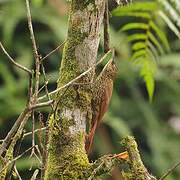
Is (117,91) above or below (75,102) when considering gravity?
above

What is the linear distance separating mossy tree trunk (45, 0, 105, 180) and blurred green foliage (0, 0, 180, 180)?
102 inches

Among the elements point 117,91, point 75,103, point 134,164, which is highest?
point 117,91

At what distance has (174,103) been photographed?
500 cm

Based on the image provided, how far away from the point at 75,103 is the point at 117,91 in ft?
11.2

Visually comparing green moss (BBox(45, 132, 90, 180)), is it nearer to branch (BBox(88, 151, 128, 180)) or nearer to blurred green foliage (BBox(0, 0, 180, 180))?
branch (BBox(88, 151, 128, 180))

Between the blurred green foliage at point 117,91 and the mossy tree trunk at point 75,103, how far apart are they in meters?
2.60

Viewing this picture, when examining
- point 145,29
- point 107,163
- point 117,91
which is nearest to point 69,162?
point 107,163

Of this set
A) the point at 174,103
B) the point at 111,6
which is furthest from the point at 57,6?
the point at 111,6

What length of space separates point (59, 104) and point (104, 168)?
9.7 inches

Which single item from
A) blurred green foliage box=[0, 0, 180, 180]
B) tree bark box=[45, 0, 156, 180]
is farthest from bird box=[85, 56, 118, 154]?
blurred green foliage box=[0, 0, 180, 180]

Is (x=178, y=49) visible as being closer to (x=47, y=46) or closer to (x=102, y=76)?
(x=47, y=46)

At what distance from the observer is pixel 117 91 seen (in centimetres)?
504

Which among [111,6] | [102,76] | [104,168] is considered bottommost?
[104,168]

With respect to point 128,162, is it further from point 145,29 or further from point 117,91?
point 117,91
